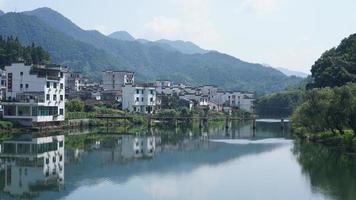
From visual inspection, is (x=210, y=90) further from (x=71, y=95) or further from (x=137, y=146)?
(x=137, y=146)

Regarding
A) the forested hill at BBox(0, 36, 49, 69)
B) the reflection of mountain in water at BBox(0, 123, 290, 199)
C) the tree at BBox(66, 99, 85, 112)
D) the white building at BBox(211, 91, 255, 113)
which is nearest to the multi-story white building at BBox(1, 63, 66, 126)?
the reflection of mountain in water at BBox(0, 123, 290, 199)

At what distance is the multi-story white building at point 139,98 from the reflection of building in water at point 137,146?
21148 mm

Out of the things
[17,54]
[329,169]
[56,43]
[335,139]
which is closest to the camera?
[329,169]

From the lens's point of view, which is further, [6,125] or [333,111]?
[6,125]

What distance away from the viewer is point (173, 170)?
87.9 ft

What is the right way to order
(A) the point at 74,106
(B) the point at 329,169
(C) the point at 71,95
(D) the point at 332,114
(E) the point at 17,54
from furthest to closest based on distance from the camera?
(C) the point at 71,95
(E) the point at 17,54
(A) the point at 74,106
(D) the point at 332,114
(B) the point at 329,169

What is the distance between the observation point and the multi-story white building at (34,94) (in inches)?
1758

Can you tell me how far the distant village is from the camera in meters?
45.2

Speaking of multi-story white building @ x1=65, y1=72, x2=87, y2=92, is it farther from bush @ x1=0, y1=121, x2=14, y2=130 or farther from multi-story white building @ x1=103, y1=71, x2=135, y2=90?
bush @ x1=0, y1=121, x2=14, y2=130

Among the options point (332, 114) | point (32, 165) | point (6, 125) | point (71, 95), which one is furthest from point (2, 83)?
point (332, 114)

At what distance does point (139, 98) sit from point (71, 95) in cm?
922

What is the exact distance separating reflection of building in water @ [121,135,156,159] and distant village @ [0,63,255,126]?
8.16 metres

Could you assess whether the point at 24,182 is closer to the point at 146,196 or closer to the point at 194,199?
the point at 146,196

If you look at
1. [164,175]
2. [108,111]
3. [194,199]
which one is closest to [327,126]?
[164,175]
